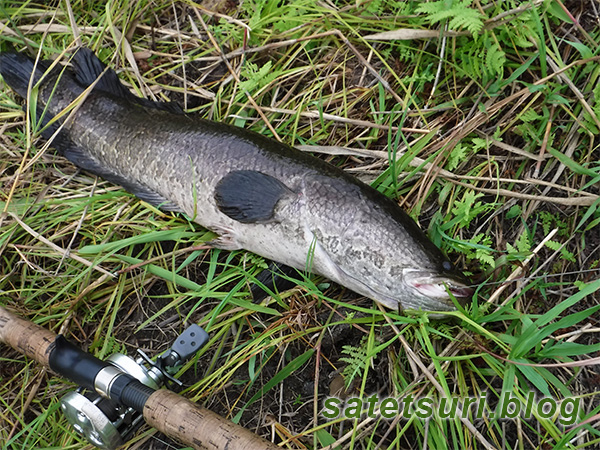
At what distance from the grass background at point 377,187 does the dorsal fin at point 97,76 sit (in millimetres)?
232

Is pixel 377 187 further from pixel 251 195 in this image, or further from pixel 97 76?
pixel 97 76

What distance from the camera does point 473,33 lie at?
10.1 ft

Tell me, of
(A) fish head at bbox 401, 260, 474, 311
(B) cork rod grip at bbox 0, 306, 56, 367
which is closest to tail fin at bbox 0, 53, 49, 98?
(B) cork rod grip at bbox 0, 306, 56, 367

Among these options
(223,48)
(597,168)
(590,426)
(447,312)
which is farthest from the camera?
(223,48)

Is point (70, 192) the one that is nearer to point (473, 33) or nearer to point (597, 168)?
point (473, 33)

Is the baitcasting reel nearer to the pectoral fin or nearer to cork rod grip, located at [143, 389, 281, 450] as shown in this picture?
cork rod grip, located at [143, 389, 281, 450]

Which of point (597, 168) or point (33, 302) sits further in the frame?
point (33, 302)

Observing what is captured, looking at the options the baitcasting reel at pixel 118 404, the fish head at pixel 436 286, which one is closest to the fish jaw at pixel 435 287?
the fish head at pixel 436 286

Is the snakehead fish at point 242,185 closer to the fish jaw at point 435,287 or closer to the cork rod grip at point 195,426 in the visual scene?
the fish jaw at point 435,287

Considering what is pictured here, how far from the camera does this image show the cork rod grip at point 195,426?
242 cm

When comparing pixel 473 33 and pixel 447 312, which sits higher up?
pixel 473 33

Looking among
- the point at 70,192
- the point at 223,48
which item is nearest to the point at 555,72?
the point at 223,48

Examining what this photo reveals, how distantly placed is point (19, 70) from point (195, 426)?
297 centimetres

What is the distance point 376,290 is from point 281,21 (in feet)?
6.90
